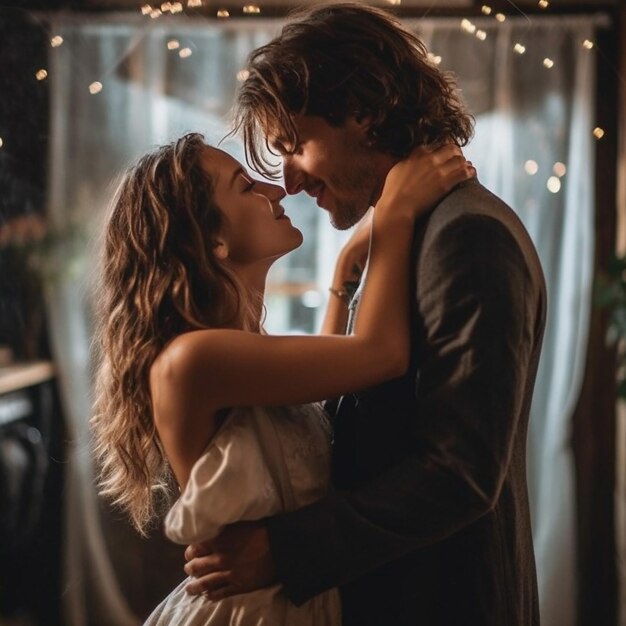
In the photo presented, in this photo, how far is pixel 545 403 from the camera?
2393 mm

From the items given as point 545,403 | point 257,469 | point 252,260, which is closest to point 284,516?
point 257,469

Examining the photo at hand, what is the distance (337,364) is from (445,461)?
0.53 ft

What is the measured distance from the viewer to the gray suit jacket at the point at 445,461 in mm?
844

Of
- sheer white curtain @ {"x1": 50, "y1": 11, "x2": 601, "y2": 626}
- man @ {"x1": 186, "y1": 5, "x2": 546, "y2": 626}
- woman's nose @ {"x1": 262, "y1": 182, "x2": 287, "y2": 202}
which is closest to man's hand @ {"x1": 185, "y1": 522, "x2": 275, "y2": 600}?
man @ {"x1": 186, "y1": 5, "x2": 546, "y2": 626}

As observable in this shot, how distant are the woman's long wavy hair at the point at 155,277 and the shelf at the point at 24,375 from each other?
131 centimetres

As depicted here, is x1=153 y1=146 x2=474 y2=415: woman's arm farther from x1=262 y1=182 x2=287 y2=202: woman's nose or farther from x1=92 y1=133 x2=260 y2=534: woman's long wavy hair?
x1=262 y1=182 x2=287 y2=202: woman's nose

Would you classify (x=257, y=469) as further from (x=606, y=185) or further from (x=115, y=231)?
(x=606, y=185)

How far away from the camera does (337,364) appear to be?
94 centimetres

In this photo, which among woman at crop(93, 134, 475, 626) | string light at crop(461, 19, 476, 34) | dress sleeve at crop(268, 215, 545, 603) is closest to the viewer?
dress sleeve at crop(268, 215, 545, 603)

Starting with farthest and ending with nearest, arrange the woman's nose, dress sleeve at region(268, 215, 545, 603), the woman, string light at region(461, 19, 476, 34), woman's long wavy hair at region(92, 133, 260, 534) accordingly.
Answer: string light at region(461, 19, 476, 34), the woman's nose, woman's long wavy hair at region(92, 133, 260, 534), the woman, dress sleeve at region(268, 215, 545, 603)

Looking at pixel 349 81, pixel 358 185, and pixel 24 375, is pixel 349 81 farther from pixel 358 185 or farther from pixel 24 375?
pixel 24 375

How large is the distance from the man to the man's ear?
0.52ft

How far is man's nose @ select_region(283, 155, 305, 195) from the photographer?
3.80 ft

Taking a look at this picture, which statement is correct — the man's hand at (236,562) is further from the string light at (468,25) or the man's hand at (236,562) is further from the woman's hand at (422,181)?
the string light at (468,25)
